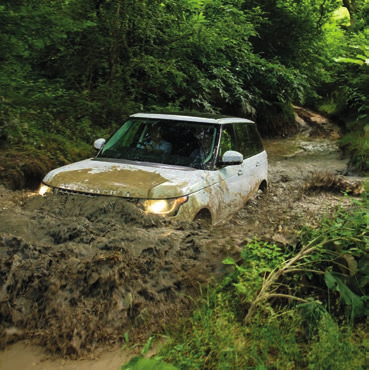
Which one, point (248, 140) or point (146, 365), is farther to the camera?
point (248, 140)

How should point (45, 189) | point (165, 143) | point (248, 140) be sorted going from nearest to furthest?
point (45, 189), point (165, 143), point (248, 140)

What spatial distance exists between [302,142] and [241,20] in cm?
644

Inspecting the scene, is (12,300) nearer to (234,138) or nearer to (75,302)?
(75,302)

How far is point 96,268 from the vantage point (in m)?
3.56

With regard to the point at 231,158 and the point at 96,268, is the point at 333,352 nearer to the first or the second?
the point at 96,268

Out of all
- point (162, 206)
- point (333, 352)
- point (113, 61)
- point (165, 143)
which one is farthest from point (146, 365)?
point (113, 61)

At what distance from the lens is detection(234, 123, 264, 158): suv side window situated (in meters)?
6.80

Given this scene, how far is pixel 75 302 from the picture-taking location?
3.33 m

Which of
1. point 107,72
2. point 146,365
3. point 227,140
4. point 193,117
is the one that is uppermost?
point 107,72

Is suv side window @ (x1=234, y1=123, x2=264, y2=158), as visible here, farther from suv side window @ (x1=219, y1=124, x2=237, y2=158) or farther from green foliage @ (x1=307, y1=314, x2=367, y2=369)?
green foliage @ (x1=307, y1=314, x2=367, y2=369)

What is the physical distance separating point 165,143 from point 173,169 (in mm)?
632

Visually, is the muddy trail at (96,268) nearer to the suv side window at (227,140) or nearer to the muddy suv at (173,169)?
the muddy suv at (173,169)

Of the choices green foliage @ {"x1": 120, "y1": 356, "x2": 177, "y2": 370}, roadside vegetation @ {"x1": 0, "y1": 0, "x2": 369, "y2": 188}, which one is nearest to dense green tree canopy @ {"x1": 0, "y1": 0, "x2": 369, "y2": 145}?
roadside vegetation @ {"x1": 0, "y1": 0, "x2": 369, "y2": 188}

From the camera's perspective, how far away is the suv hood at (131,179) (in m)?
4.71
